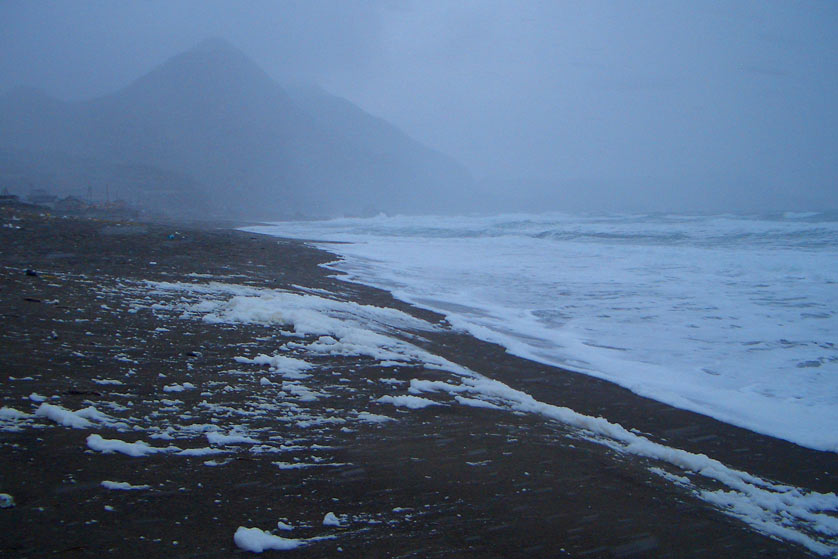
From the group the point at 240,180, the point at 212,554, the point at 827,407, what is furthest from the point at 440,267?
the point at 240,180

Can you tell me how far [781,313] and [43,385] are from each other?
11.2m

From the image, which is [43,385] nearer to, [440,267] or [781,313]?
[781,313]

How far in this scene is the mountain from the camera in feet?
271

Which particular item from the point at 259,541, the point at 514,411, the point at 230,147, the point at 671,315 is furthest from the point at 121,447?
the point at 230,147

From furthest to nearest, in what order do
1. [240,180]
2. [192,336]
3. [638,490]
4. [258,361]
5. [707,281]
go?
[240,180] < [707,281] < [192,336] < [258,361] < [638,490]

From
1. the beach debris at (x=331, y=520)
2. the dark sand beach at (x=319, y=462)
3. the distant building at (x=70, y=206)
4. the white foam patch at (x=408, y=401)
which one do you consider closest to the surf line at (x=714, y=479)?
the dark sand beach at (x=319, y=462)

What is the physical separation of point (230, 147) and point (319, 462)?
4563 inches

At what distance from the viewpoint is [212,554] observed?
199 centimetres

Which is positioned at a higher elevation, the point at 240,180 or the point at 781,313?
the point at 240,180

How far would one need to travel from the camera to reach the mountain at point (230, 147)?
82.6m

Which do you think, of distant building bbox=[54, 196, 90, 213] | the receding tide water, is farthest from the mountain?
the receding tide water

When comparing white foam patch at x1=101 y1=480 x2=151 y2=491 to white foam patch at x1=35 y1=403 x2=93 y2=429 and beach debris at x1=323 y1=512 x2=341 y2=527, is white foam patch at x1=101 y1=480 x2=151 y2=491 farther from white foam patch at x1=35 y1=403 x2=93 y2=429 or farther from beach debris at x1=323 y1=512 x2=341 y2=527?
beach debris at x1=323 y1=512 x2=341 y2=527

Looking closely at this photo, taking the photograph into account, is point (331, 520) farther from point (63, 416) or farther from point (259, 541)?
point (63, 416)

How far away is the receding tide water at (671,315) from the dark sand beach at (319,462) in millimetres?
963
